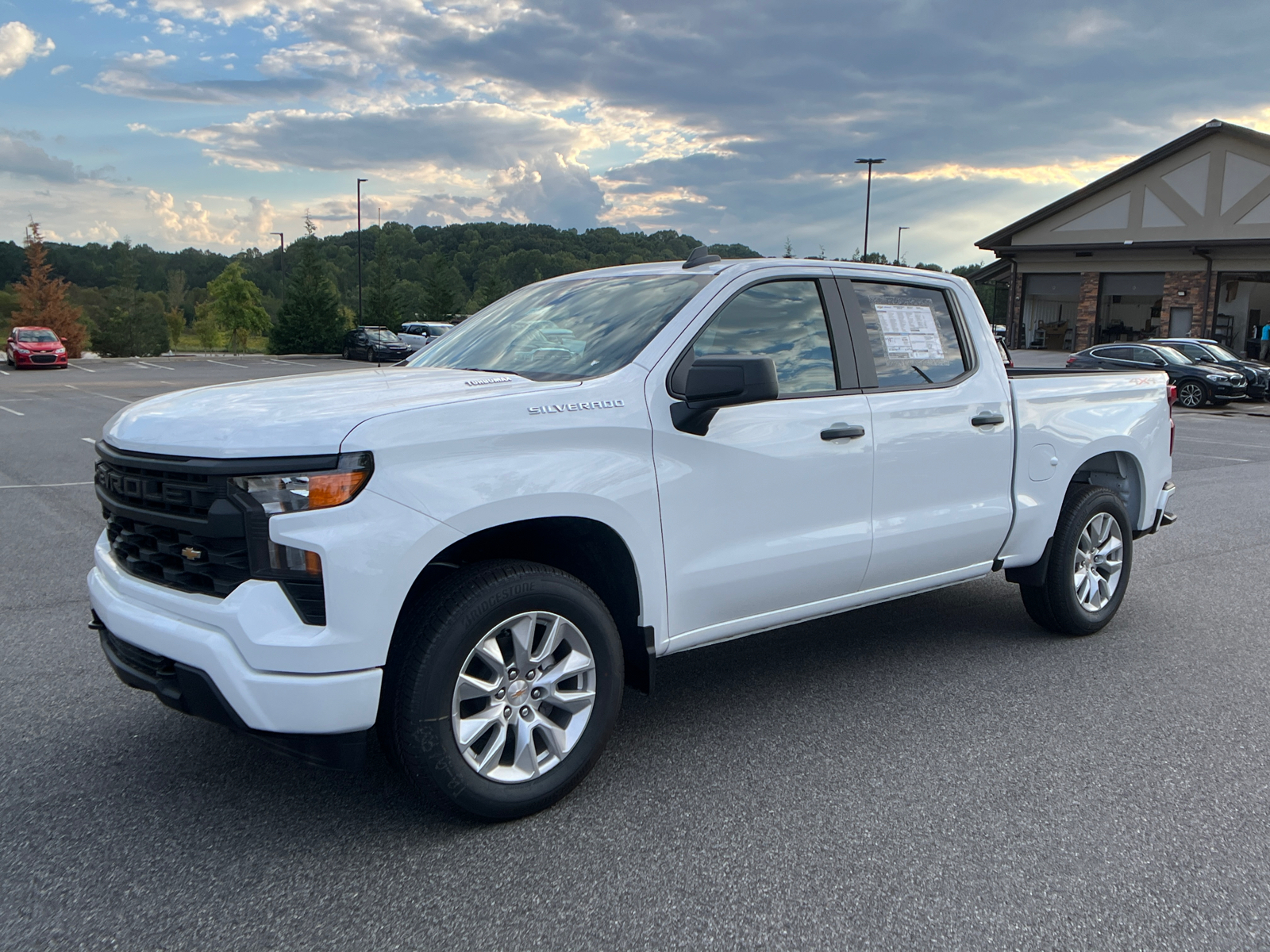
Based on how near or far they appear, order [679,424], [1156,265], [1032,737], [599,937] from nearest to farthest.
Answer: [599,937]
[679,424]
[1032,737]
[1156,265]

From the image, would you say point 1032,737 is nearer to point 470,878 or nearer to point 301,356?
point 470,878

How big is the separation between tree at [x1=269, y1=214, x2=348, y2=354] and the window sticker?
54162 mm

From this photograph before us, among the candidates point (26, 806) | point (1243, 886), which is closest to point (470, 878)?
point (26, 806)

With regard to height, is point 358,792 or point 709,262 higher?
point 709,262

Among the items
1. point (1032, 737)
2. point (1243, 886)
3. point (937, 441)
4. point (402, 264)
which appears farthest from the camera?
point (402, 264)

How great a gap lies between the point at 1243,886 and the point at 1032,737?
1120 millimetres

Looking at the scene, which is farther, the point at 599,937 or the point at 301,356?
the point at 301,356

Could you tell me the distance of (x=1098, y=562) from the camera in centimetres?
546

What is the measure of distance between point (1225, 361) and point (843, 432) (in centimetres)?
2633

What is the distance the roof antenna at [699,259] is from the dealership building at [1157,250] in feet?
122

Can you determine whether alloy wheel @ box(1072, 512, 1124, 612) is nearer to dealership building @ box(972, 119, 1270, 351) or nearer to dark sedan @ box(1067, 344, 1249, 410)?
dark sedan @ box(1067, 344, 1249, 410)

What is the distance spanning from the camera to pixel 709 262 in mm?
4242

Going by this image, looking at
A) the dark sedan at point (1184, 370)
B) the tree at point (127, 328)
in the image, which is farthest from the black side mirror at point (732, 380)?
the tree at point (127, 328)

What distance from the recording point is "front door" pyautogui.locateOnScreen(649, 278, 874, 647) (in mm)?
3654
